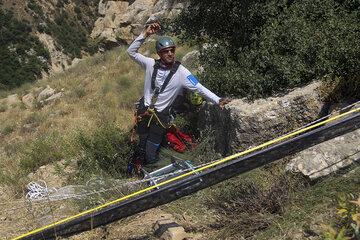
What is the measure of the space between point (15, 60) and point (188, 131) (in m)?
49.9

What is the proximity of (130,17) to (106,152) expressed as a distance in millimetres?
19988

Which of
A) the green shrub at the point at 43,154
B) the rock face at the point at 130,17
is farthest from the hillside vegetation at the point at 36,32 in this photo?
the green shrub at the point at 43,154

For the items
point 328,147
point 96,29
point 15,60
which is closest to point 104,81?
point 328,147

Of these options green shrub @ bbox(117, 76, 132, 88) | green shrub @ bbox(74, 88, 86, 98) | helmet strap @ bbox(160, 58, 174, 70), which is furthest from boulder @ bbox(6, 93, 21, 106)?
helmet strap @ bbox(160, 58, 174, 70)

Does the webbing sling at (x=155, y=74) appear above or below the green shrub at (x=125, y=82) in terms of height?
above

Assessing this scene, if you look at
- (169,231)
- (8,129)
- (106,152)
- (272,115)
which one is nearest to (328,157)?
(272,115)

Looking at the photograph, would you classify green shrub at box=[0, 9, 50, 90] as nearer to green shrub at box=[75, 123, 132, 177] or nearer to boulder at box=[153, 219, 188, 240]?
green shrub at box=[75, 123, 132, 177]

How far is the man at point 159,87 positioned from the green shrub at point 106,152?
718 millimetres

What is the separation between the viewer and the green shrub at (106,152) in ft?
16.3

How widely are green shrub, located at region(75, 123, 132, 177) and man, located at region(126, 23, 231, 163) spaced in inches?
28.3

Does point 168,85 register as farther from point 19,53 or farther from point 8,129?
point 19,53

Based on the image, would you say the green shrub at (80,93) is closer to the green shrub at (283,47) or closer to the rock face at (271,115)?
the green shrub at (283,47)

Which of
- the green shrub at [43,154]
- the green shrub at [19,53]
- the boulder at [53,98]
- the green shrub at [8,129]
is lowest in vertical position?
the green shrub at [19,53]

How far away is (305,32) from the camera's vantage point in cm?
412
